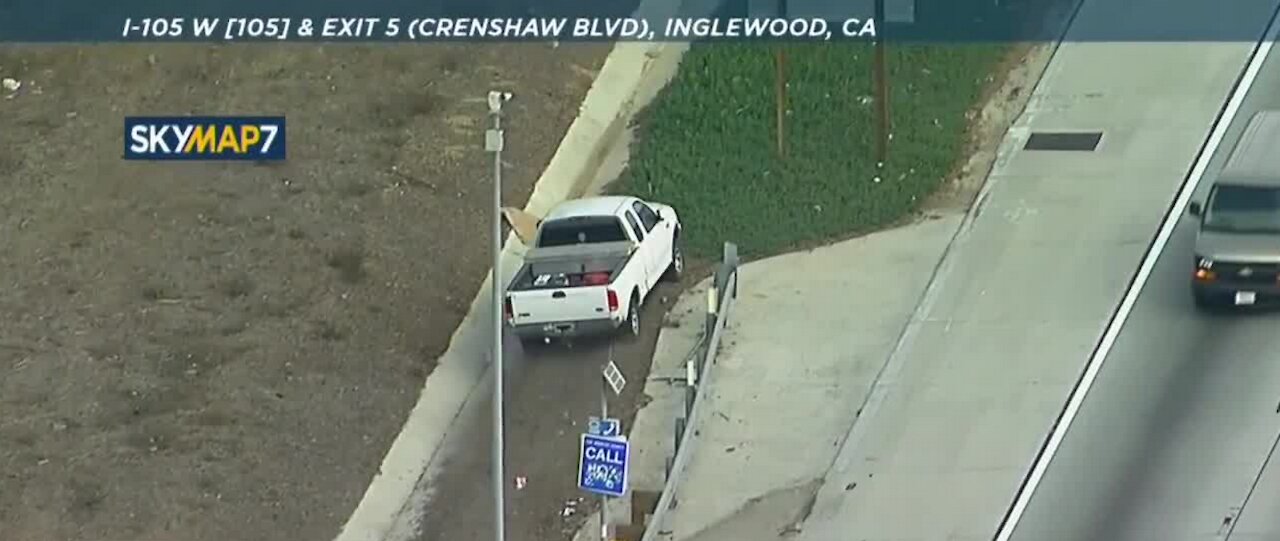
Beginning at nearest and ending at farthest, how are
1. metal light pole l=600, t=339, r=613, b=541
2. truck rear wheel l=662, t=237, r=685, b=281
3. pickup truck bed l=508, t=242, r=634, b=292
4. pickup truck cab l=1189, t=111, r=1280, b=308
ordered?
metal light pole l=600, t=339, r=613, b=541
pickup truck cab l=1189, t=111, r=1280, b=308
pickup truck bed l=508, t=242, r=634, b=292
truck rear wheel l=662, t=237, r=685, b=281

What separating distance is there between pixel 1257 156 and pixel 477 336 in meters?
11.0

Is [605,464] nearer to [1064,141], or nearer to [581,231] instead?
[581,231]

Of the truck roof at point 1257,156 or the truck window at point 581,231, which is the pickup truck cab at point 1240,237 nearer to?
the truck roof at point 1257,156

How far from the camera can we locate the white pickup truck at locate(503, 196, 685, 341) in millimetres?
25672

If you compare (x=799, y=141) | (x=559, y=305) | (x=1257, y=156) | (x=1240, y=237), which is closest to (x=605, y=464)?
→ (x=559, y=305)

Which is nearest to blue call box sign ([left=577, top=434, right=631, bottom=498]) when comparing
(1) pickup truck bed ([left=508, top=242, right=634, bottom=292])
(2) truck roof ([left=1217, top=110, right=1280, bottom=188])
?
(1) pickup truck bed ([left=508, top=242, right=634, bottom=292])

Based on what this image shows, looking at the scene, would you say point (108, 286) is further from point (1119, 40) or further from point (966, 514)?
point (1119, 40)

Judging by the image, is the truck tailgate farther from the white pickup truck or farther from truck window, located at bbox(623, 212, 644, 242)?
truck window, located at bbox(623, 212, 644, 242)

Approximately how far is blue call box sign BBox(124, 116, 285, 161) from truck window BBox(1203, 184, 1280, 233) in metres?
14.0

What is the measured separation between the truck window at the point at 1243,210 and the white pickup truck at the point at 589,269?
7.40 metres

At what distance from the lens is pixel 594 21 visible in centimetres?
3628

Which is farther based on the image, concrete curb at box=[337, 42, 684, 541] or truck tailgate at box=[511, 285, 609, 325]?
truck tailgate at box=[511, 285, 609, 325]

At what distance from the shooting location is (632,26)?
118 ft

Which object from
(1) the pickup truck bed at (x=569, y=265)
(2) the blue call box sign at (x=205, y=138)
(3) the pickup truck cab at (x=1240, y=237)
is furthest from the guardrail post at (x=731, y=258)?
(2) the blue call box sign at (x=205, y=138)
